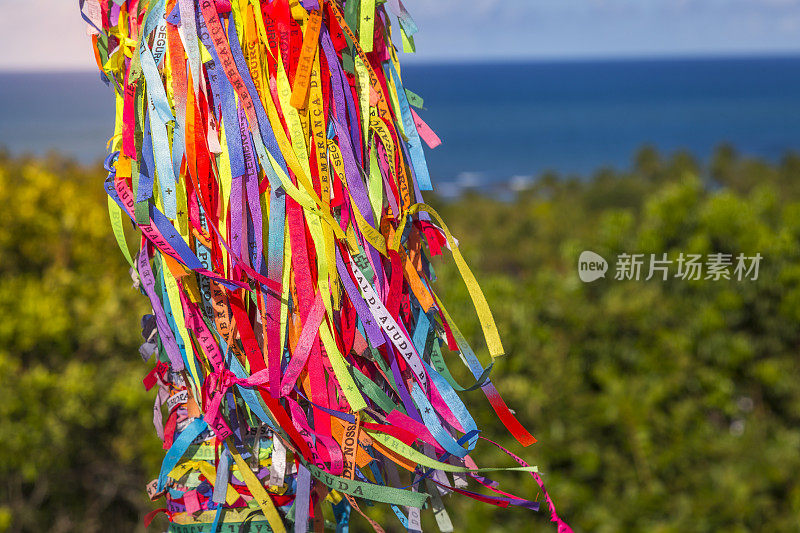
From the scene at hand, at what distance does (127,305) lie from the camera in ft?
12.3

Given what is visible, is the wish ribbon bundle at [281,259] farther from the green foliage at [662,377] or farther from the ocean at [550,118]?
the ocean at [550,118]

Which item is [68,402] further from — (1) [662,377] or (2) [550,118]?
(2) [550,118]

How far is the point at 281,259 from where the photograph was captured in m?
0.61

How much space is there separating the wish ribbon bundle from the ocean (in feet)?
88.5

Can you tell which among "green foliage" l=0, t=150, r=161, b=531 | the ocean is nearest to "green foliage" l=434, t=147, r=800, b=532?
"green foliage" l=0, t=150, r=161, b=531

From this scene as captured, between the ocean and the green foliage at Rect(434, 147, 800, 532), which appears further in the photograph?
the ocean

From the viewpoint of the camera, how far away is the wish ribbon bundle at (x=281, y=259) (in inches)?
23.5

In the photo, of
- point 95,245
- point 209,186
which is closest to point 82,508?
point 95,245

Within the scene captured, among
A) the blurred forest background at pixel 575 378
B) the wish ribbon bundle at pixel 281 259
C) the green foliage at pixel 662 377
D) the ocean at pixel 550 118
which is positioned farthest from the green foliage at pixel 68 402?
the ocean at pixel 550 118

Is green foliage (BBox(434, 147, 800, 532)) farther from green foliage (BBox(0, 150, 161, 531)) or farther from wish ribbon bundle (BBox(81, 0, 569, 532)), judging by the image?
wish ribbon bundle (BBox(81, 0, 569, 532))

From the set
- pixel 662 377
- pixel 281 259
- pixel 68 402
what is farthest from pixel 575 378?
pixel 281 259

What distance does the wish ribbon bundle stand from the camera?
596 millimetres

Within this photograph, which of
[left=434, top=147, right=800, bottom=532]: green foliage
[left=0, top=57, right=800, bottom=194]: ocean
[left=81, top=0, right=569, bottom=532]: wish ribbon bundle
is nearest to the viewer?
[left=81, top=0, right=569, bottom=532]: wish ribbon bundle

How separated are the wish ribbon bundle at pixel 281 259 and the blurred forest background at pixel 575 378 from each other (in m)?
2.50
